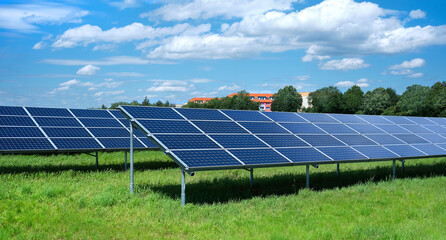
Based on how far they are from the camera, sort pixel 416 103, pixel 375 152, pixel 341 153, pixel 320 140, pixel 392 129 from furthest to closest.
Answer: pixel 416 103 < pixel 392 129 < pixel 375 152 < pixel 320 140 < pixel 341 153

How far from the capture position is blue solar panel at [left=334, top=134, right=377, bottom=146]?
19439 mm

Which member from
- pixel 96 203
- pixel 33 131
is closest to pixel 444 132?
pixel 96 203

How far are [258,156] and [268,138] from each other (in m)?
2.30

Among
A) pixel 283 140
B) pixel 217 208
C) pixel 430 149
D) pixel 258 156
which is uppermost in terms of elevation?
pixel 283 140

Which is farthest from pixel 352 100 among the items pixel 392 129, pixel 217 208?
pixel 217 208

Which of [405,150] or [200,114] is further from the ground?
[200,114]

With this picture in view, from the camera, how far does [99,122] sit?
26188 mm

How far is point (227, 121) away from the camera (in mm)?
17906

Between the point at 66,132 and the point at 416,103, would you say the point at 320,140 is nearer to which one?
the point at 66,132

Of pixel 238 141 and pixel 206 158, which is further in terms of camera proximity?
pixel 238 141

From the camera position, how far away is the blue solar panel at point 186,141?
14.2 meters

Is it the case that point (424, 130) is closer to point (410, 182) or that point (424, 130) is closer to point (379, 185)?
point (410, 182)

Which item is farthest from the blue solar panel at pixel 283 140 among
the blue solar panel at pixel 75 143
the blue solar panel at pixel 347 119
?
the blue solar panel at pixel 75 143

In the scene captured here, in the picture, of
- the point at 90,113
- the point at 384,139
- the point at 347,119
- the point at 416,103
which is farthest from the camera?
the point at 416,103
